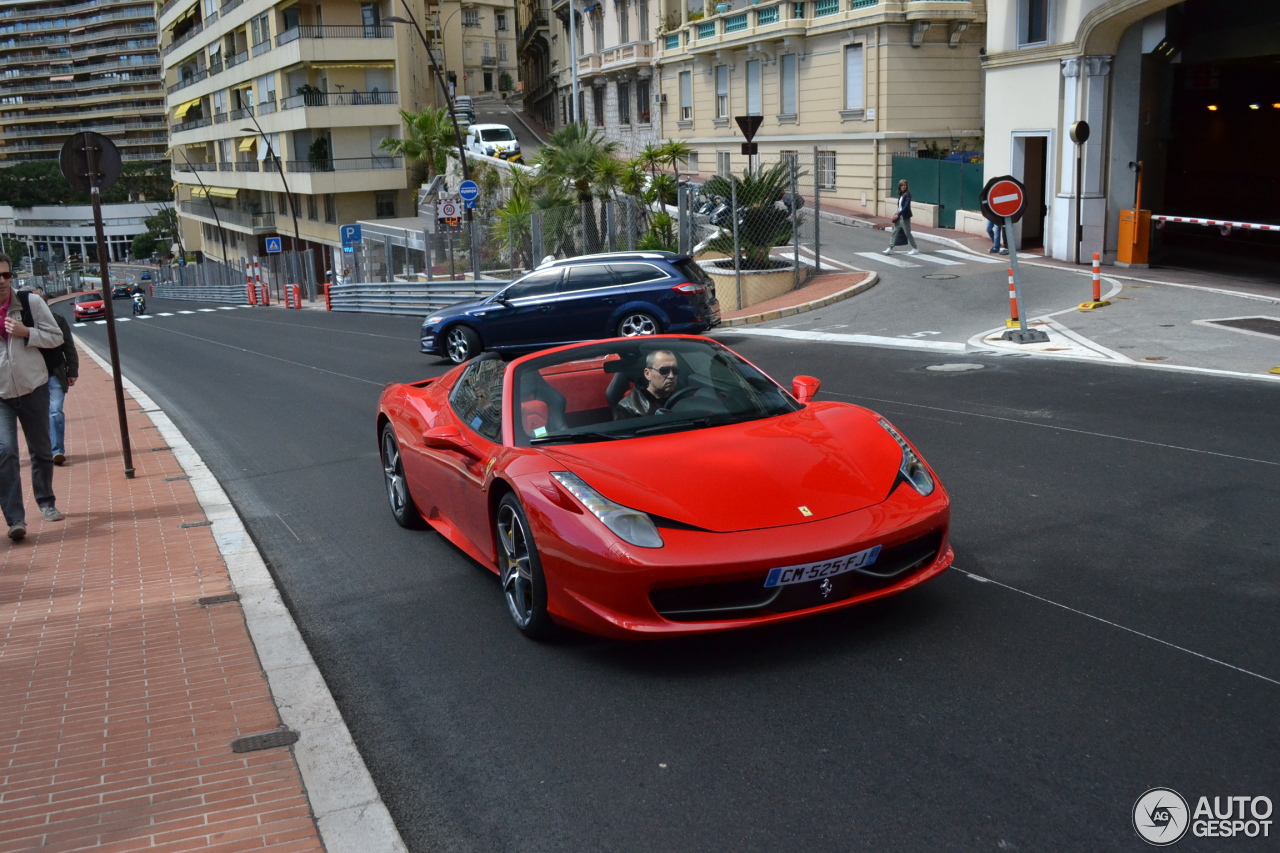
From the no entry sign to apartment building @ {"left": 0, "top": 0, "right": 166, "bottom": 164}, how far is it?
175 metres

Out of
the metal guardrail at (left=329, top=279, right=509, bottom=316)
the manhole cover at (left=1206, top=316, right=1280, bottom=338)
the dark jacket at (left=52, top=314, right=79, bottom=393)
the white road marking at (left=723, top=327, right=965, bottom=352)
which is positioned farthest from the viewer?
the metal guardrail at (left=329, top=279, right=509, bottom=316)

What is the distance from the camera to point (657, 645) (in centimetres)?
517

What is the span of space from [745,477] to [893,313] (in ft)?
48.3

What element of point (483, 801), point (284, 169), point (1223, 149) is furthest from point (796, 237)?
point (284, 169)

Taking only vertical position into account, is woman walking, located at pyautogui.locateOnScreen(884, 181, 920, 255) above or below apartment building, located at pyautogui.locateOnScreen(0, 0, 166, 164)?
below

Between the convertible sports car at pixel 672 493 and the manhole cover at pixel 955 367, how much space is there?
23.7 ft

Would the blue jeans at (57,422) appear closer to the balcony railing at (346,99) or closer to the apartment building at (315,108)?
the apartment building at (315,108)

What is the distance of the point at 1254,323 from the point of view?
49.6ft

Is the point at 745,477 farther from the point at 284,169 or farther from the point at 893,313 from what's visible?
the point at 284,169

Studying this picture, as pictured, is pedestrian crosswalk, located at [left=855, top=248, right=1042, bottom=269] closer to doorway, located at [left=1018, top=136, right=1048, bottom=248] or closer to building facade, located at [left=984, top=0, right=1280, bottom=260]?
building facade, located at [left=984, top=0, right=1280, bottom=260]

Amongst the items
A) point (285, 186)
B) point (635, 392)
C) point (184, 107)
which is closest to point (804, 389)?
point (635, 392)

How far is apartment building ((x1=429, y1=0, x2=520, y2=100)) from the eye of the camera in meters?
104

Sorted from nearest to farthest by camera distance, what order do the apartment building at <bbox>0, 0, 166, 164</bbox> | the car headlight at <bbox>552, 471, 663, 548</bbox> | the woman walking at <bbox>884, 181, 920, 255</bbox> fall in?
the car headlight at <bbox>552, 471, 663, 548</bbox>, the woman walking at <bbox>884, 181, 920, 255</bbox>, the apartment building at <bbox>0, 0, 166, 164</bbox>

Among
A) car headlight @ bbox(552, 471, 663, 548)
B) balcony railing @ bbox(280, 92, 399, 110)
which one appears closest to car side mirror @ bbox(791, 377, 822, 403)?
car headlight @ bbox(552, 471, 663, 548)
